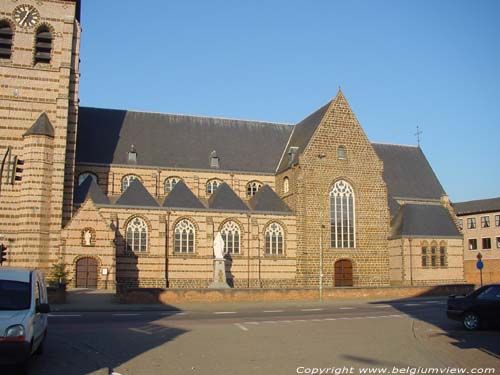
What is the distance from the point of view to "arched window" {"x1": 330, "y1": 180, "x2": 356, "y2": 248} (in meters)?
42.3

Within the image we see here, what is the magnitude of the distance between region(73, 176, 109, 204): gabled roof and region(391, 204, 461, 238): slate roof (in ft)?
72.0

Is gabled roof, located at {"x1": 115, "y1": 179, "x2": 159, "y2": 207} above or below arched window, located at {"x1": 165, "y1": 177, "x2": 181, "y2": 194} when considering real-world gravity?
below

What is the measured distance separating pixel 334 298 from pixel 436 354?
20.6 metres

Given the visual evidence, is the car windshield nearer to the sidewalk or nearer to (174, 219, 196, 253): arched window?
the sidewalk

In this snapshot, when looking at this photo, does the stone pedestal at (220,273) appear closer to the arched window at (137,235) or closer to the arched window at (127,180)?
the arched window at (137,235)

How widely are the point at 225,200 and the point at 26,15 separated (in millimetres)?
18173

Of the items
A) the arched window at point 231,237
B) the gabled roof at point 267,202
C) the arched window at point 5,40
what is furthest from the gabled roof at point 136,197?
the arched window at point 5,40

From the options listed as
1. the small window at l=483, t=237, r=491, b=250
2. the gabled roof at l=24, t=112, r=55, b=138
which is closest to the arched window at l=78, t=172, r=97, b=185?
the gabled roof at l=24, t=112, r=55, b=138

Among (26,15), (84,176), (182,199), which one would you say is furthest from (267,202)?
(26,15)

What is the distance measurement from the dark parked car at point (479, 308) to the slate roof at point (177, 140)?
28.8 m

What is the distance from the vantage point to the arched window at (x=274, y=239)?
40.8 m

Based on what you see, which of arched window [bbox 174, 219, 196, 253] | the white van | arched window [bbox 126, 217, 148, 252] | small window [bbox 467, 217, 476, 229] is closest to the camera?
the white van

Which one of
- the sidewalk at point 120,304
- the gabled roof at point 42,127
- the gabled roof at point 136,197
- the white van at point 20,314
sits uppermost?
the gabled roof at point 42,127

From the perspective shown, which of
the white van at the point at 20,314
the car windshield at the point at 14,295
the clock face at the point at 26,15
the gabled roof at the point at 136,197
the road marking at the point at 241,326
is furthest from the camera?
the gabled roof at the point at 136,197
